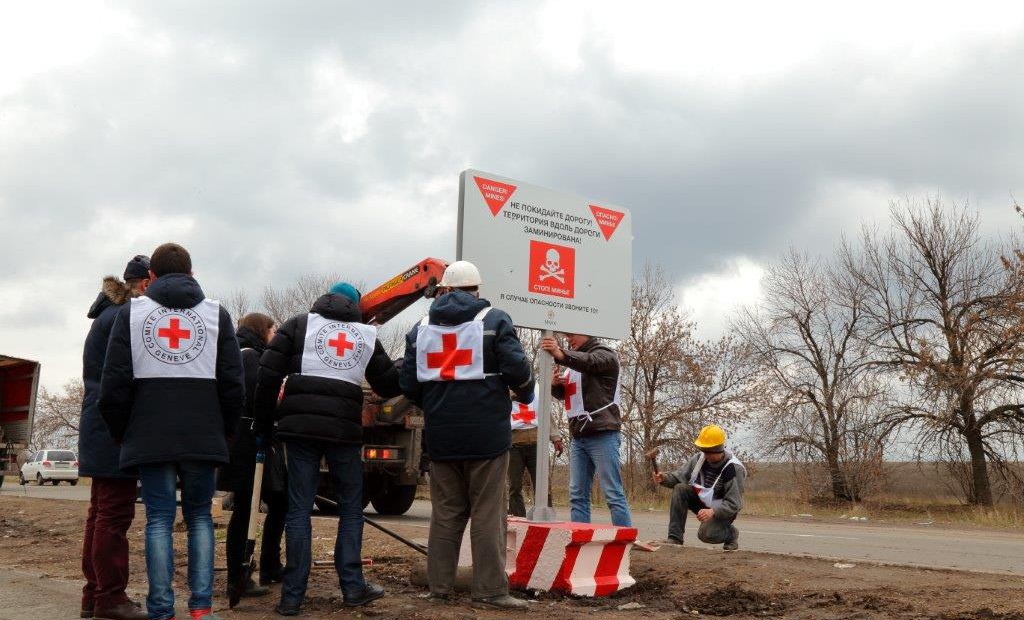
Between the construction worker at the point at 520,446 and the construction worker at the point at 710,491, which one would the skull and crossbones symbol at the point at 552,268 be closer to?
the construction worker at the point at 710,491

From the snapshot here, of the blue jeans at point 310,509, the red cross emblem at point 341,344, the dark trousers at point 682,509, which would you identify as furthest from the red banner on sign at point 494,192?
the dark trousers at point 682,509

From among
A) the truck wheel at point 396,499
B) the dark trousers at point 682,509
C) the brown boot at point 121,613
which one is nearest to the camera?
the brown boot at point 121,613

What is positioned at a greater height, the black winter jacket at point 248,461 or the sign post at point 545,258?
the sign post at point 545,258

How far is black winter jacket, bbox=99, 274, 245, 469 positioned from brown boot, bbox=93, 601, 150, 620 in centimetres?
94

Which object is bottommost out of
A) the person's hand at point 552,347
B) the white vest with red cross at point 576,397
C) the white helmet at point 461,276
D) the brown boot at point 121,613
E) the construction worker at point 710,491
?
the brown boot at point 121,613

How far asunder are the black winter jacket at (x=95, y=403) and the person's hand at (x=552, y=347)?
9.21 feet

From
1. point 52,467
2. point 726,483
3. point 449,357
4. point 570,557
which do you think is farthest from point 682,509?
point 52,467

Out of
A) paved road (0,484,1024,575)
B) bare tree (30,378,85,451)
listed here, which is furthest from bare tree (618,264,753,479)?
bare tree (30,378,85,451)

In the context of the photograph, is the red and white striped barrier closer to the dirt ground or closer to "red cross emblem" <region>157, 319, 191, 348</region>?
the dirt ground

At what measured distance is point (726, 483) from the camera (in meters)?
8.43

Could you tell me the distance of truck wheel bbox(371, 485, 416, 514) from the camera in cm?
1498

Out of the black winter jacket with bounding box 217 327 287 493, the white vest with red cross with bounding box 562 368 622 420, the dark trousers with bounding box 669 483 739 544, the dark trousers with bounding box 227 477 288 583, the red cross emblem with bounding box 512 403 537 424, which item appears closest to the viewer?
the dark trousers with bounding box 227 477 288 583

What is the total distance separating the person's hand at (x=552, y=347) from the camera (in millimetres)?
6766

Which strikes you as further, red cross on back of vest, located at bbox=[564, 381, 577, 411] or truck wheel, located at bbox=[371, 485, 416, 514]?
truck wheel, located at bbox=[371, 485, 416, 514]
